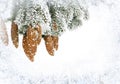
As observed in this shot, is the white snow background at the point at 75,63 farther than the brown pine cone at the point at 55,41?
Yes

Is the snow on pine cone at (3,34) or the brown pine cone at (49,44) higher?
the snow on pine cone at (3,34)

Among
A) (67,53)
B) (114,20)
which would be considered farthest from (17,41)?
(114,20)

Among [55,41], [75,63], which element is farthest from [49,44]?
[75,63]

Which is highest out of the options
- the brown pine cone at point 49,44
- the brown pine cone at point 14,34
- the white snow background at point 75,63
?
the brown pine cone at point 14,34

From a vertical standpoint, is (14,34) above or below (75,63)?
above

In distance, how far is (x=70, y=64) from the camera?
8.24 meters

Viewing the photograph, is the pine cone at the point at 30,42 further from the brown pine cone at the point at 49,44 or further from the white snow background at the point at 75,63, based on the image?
the white snow background at the point at 75,63

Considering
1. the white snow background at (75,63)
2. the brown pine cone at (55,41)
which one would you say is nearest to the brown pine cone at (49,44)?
the brown pine cone at (55,41)

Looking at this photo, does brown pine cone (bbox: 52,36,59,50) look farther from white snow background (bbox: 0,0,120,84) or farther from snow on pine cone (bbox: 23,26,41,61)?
white snow background (bbox: 0,0,120,84)

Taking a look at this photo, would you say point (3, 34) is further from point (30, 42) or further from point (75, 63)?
point (75, 63)

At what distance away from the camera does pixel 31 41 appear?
0.78 meters

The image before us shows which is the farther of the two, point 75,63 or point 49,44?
point 75,63

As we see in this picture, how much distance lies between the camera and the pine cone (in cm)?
77

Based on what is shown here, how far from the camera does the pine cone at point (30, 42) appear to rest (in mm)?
772
